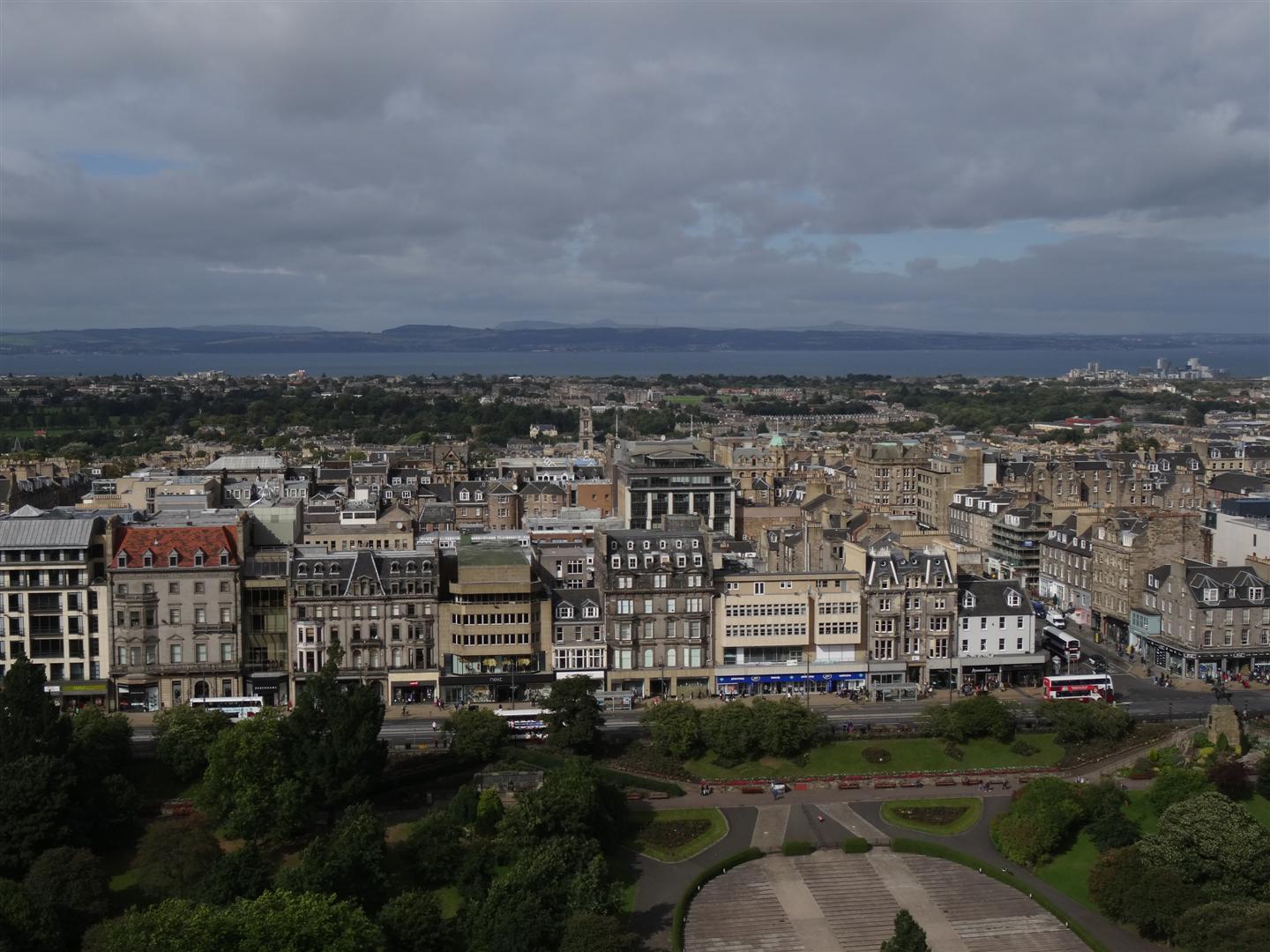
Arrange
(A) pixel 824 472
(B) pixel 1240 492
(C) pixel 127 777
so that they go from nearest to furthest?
(C) pixel 127 777, (B) pixel 1240 492, (A) pixel 824 472

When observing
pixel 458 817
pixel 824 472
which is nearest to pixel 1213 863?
pixel 458 817

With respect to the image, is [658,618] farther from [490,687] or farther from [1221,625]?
[1221,625]

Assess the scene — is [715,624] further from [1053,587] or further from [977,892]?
[1053,587]

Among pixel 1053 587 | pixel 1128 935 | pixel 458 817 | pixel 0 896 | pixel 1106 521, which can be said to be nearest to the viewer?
pixel 0 896

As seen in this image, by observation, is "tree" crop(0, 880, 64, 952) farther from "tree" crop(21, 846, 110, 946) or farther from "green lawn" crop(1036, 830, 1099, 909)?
"green lawn" crop(1036, 830, 1099, 909)

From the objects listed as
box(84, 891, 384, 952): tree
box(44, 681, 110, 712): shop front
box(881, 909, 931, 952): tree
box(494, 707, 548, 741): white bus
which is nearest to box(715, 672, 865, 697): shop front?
box(494, 707, 548, 741): white bus
